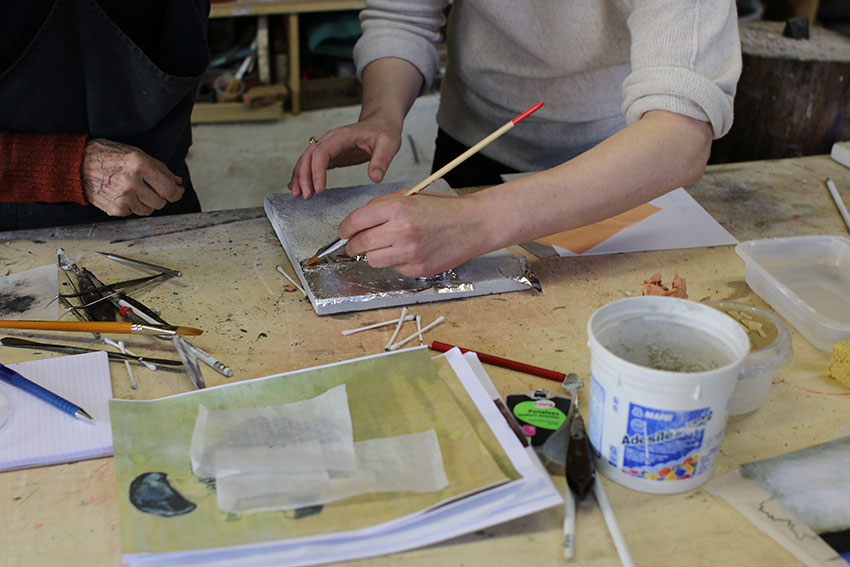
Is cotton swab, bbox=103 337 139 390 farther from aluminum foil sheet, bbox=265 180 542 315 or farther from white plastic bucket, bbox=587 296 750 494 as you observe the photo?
white plastic bucket, bbox=587 296 750 494

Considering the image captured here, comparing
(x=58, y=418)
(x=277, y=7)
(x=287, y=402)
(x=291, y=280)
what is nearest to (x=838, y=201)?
(x=291, y=280)

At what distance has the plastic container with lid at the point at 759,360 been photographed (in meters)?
0.89

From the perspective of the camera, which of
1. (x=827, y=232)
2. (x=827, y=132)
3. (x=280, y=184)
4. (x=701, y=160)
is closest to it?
(x=701, y=160)

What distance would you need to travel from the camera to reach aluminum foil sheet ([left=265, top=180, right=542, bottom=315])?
1.12 metres

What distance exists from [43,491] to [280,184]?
7.73 ft

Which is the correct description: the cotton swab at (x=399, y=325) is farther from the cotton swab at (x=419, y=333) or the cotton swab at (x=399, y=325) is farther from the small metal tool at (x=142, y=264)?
the small metal tool at (x=142, y=264)

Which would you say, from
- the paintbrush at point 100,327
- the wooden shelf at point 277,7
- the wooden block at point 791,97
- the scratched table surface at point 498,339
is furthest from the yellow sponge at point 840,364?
the wooden shelf at point 277,7

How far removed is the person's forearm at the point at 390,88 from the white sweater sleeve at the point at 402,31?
18 millimetres

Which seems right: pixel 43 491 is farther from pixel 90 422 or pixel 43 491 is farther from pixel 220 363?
pixel 220 363

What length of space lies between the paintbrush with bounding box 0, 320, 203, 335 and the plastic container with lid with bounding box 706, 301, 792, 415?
0.70m

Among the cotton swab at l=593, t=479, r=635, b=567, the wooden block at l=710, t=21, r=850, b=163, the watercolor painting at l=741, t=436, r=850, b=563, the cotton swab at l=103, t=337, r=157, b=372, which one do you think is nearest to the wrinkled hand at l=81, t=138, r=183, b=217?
the cotton swab at l=103, t=337, r=157, b=372

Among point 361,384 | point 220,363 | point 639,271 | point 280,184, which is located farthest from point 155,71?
point 280,184

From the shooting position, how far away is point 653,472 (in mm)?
777

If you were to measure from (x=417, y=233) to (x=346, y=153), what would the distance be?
42cm
